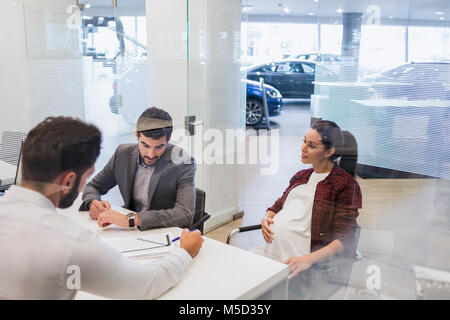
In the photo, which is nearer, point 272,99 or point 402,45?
point 402,45

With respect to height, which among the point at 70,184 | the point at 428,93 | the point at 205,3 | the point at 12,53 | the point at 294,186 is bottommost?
the point at 294,186

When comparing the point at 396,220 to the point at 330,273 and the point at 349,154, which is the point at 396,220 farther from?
the point at 330,273

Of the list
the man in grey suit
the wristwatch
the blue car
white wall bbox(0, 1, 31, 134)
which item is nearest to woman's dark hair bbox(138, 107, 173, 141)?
the man in grey suit

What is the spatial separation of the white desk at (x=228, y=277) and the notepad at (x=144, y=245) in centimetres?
7

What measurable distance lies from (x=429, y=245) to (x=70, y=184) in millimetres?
1929

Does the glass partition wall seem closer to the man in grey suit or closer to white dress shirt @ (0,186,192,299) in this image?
the man in grey suit

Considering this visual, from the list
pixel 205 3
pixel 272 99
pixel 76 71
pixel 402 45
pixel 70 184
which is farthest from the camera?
pixel 272 99

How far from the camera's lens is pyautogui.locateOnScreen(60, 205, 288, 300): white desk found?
4.27 ft

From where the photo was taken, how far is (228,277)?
1.41 m

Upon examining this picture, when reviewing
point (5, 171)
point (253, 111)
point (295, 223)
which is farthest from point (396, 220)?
point (253, 111)

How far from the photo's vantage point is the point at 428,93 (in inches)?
85.5

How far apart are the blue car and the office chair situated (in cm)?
313

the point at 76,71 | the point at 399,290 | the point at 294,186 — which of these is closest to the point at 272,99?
the point at 76,71

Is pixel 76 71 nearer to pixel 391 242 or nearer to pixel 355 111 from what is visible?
pixel 355 111
